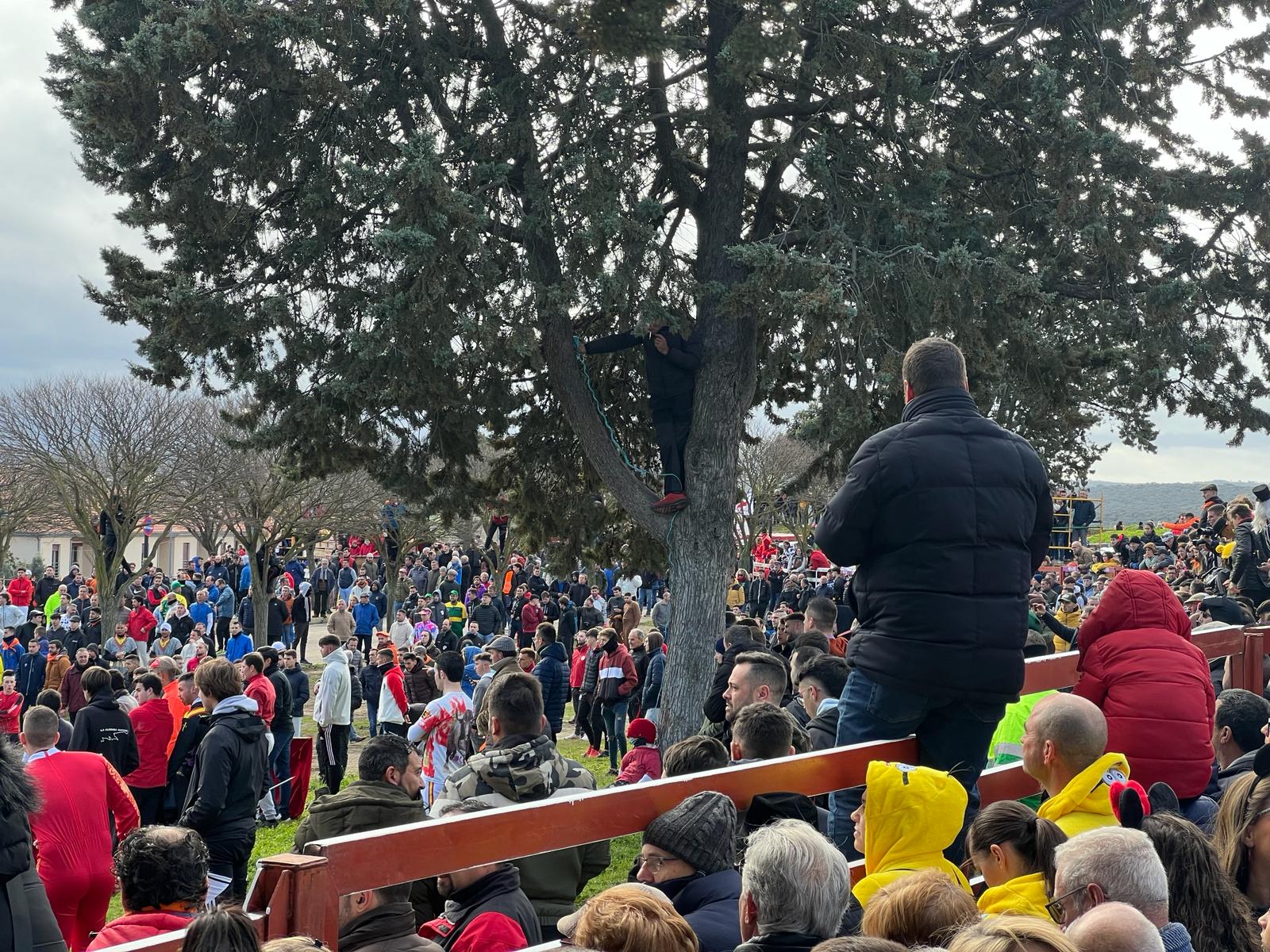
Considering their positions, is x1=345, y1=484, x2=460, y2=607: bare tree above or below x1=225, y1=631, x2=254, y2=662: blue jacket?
above

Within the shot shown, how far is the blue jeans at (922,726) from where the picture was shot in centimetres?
416

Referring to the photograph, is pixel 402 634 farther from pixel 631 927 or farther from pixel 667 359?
pixel 631 927

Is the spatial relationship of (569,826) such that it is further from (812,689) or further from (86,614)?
(86,614)

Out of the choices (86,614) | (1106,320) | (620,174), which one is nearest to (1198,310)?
(1106,320)

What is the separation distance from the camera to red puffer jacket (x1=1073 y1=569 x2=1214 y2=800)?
4855 millimetres

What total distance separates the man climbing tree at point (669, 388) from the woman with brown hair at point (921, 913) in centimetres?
907

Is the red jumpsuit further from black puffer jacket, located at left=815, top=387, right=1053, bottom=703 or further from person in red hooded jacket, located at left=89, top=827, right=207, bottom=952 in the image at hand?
black puffer jacket, located at left=815, top=387, right=1053, bottom=703

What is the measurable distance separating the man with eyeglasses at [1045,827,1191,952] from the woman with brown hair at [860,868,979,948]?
0.30 m

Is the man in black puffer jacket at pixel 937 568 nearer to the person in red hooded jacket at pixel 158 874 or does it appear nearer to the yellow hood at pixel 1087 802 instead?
the yellow hood at pixel 1087 802

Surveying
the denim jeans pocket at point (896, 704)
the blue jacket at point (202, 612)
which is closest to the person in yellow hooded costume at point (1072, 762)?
the denim jeans pocket at point (896, 704)

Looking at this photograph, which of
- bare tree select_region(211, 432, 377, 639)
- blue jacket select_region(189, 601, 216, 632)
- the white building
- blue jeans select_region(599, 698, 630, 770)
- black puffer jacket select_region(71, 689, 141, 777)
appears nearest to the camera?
black puffer jacket select_region(71, 689, 141, 777)

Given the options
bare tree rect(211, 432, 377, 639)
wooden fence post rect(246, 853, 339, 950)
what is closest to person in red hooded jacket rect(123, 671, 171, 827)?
wooden fence post rect(246, 853, 339, 950)

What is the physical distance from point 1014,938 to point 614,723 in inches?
544

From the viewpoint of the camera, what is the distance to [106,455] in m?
32.8
